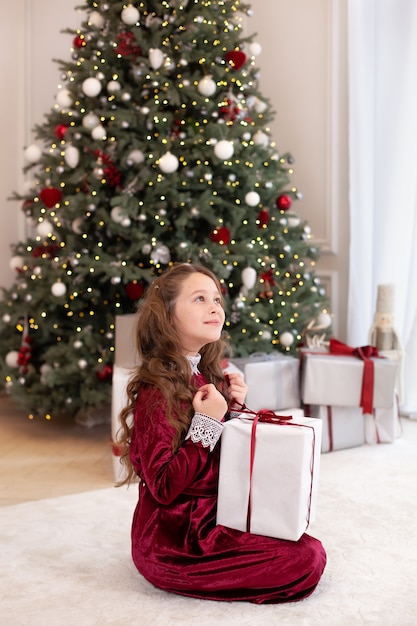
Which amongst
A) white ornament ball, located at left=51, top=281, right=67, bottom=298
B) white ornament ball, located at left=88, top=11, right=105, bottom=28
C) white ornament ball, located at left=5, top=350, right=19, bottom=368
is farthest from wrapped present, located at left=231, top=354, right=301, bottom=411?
white ornament ball, located at left=88, top=11, right=105, bottom=28

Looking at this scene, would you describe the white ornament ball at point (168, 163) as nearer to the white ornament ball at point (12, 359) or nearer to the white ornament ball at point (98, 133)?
the white ornament ball at point (98, 133)

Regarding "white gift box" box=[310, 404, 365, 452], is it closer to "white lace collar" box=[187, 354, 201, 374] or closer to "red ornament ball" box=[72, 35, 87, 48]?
"white lace collar" box=[187, 354, 201, 374]

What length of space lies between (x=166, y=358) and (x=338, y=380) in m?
1.93

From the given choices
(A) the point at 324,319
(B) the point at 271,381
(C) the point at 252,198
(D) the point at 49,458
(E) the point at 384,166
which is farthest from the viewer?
(E) the point at 384,166

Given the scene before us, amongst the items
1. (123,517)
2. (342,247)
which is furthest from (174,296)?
(342,247)

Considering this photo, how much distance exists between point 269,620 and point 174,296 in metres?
0.98

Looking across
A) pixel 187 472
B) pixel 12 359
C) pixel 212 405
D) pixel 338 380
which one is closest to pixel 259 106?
pixel 338 380

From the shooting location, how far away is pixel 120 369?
3.92 m

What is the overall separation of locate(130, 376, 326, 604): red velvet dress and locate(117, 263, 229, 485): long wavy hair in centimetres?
4

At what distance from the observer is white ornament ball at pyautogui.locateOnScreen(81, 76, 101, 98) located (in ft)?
14.5

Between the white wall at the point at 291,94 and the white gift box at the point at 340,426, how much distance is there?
4.33 ft

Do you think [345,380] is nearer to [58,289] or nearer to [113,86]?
[58,289]

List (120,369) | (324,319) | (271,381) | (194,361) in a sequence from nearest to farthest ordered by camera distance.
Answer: (194,361) < (120,369) < (271,381) < (324,319)

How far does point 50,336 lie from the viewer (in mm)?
4879
